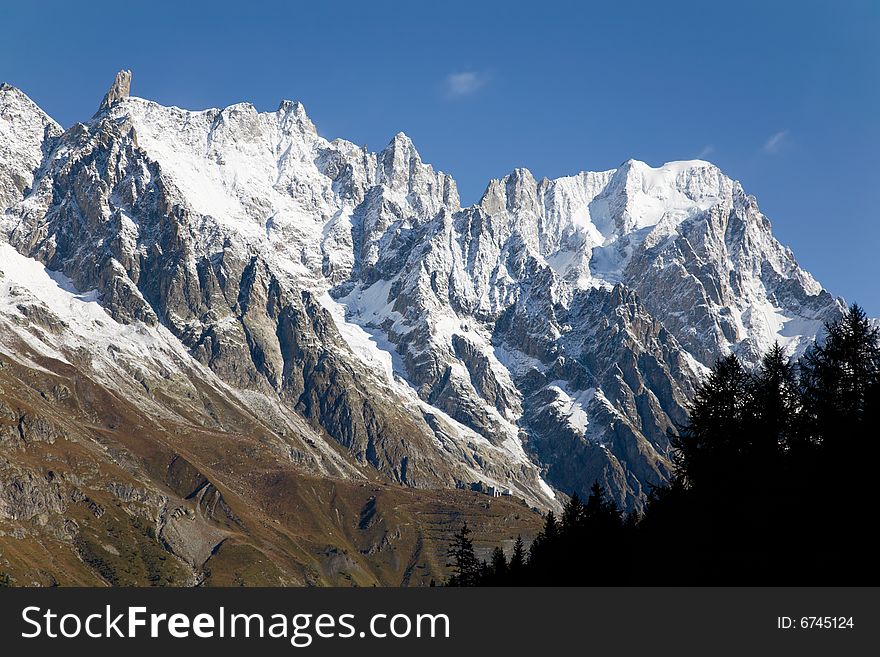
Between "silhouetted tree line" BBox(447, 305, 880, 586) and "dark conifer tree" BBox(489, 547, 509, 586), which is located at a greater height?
"dark conifer tree" BBox(489, 547, 509, 586)

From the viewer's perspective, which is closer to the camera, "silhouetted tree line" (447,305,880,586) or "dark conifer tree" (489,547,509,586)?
"silhouetted tree line" (447,305,880,586)

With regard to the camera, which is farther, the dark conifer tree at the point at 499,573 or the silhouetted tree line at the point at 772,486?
the dark conifer tree at the point at 499,573

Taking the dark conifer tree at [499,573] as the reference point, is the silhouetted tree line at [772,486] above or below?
below

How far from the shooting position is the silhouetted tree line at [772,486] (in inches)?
1700

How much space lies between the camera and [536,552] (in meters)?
104

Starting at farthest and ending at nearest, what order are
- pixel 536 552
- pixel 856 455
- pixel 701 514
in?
pixel 536 552
pixel 701 514
pixel 856 455

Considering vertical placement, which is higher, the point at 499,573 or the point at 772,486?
the point at 499,573

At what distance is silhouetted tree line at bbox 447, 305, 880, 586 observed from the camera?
4319cm

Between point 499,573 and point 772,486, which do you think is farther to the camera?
point 499,573

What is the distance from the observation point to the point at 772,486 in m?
48.3
